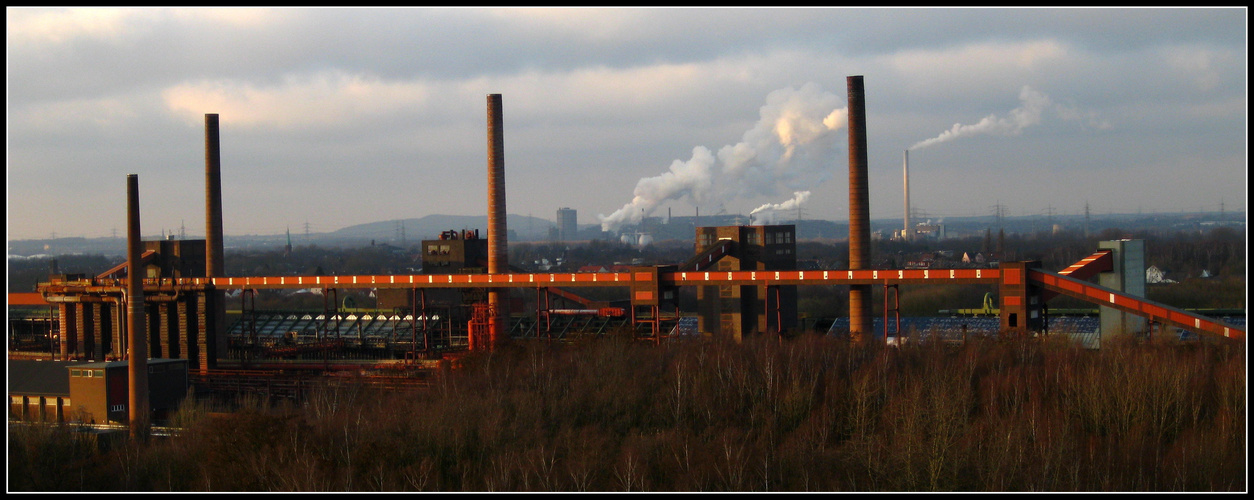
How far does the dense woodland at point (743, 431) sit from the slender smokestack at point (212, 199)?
15872 mm

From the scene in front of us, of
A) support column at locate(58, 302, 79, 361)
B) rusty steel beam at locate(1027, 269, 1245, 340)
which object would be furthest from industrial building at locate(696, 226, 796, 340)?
support column at locate(58, 302, 79, 361)

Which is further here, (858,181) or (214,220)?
(214,220)

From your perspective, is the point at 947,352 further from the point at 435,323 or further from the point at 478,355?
the point at 435,323

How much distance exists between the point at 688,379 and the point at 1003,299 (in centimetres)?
1052

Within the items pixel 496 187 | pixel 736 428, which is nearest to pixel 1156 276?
pixel 496 187

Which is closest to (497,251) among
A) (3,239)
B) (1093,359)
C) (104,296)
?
(104,296)

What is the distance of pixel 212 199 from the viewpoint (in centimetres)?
4266

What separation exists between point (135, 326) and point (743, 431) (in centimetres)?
1606

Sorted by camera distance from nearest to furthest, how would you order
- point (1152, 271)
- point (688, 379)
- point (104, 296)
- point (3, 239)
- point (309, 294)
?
point (3, 239) → point (688, 379) → point (104, 296) → point (1152, 271) → point (309, 294)

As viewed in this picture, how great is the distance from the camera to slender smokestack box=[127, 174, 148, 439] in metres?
28.1

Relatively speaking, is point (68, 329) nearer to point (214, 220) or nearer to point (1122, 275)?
→ point (214, 220)

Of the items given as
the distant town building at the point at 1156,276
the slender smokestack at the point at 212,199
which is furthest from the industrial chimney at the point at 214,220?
the distant town building at the point at 1156,276

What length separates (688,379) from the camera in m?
25.3

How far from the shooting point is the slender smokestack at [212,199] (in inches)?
1662
